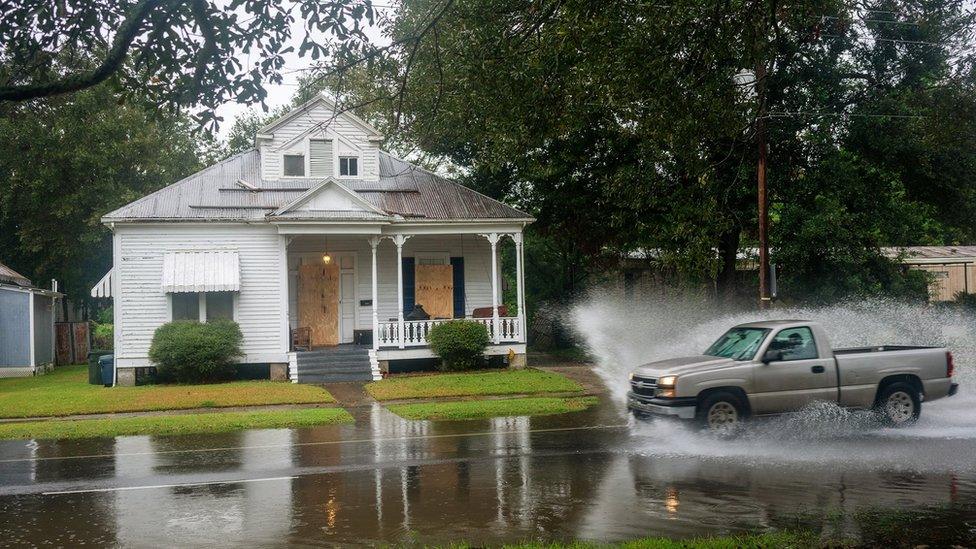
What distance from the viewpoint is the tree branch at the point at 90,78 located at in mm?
7082

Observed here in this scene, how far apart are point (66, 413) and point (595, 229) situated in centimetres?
1662

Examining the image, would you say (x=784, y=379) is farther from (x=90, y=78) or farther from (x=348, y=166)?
(x=348, y=166)

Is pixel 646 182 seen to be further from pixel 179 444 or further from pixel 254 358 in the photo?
pixel 179 444

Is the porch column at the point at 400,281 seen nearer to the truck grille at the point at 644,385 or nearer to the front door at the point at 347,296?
the front door at the point at 347,296

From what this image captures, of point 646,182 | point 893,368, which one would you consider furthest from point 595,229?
point 893,368

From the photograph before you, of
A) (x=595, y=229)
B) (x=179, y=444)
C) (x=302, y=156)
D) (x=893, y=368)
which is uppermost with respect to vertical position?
(x=302, y=156)

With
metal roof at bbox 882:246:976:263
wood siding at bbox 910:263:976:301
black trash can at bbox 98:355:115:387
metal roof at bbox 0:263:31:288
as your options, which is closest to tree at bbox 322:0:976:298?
metal roof at bbox 882:246:976:263

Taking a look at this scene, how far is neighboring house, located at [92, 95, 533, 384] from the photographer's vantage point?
23.4 m

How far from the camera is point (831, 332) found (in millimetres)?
23344

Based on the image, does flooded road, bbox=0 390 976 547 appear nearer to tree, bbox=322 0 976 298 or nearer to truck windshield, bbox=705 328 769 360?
truck windshield, bbox=705 328 769 360

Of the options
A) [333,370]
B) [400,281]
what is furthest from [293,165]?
[333,370]

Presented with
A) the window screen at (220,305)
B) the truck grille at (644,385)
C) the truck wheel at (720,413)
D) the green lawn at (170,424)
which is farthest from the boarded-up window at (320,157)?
the truck wheel at (720,413)

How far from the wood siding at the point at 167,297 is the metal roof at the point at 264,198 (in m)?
0.54

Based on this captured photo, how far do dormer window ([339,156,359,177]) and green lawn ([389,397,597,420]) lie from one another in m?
10.2
